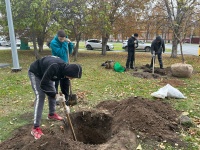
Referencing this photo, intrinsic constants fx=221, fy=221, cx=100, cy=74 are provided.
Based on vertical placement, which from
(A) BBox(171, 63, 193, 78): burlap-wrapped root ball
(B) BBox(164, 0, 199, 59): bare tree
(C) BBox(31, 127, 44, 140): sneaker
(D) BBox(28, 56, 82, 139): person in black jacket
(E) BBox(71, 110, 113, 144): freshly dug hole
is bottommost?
(E) BBox(71, 110, 113, 144): freshly dug hole

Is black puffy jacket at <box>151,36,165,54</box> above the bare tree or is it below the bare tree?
below

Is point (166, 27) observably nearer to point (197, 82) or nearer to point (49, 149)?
point (197, 82)

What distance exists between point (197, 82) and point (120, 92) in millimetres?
3281

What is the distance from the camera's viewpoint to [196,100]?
584 centimetres

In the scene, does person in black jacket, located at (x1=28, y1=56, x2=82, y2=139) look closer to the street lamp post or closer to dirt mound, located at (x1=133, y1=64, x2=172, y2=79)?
dirt mound, located at (x1=133, y1=64, x2=172, y2=79)

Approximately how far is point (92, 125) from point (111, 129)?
0.49 metres

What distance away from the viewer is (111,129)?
421 centimetres

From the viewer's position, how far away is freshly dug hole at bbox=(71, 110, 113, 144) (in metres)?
4.38

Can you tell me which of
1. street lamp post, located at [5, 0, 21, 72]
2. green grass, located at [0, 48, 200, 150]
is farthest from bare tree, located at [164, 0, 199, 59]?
street lamp post, located at [5, 0, 21, 72]

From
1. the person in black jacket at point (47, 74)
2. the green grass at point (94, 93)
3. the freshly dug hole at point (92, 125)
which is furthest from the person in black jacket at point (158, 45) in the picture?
the person in black jacket at point (47, 74)

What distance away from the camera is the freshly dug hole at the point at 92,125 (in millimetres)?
4383

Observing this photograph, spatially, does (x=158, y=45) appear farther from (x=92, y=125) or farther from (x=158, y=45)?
(x=92, y=125)

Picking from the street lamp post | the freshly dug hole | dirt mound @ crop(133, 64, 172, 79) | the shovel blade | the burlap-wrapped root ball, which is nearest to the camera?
the freshly dug hole

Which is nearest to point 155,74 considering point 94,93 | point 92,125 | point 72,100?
point 94,93
